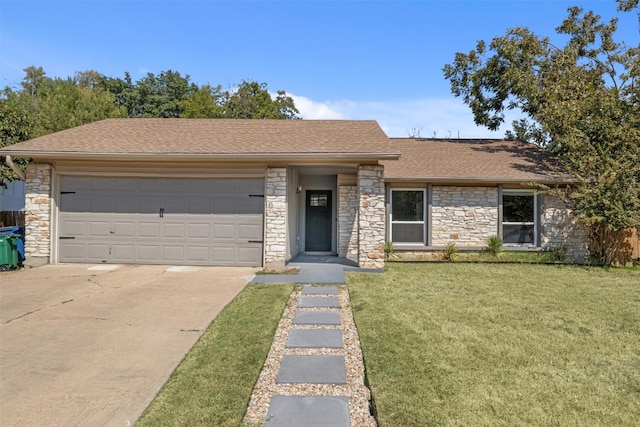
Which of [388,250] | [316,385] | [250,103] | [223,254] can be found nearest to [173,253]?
[223,254]

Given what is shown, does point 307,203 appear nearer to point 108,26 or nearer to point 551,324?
point 551,324

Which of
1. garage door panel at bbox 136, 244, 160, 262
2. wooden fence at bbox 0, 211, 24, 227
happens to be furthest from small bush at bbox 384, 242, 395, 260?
wooden fence at bbox 0, 211, 24, 227

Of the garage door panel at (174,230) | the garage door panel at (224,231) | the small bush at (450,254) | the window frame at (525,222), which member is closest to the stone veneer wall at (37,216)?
the garage door panel at (174,230)

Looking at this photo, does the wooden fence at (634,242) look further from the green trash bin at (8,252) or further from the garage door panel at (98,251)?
the green trash bin at (8,252)

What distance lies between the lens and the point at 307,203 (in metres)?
12.0

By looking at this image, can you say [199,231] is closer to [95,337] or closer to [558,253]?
[95,337]

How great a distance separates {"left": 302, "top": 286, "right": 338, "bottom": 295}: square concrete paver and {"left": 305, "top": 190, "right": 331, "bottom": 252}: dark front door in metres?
4.83

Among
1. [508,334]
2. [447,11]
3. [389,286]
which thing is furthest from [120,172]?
[447,11]

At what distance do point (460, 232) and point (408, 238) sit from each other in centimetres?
156

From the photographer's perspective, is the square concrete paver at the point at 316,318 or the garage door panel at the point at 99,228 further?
the garage door panel at the point at 99,228

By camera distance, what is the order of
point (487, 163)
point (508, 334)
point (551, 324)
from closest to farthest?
point (508, 334) < point (551, 324) < point (487, 163)

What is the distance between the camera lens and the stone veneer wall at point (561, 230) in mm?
11117

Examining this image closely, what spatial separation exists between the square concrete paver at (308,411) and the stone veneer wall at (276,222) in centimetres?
610

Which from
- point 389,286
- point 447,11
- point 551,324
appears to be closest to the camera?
point 551,324
